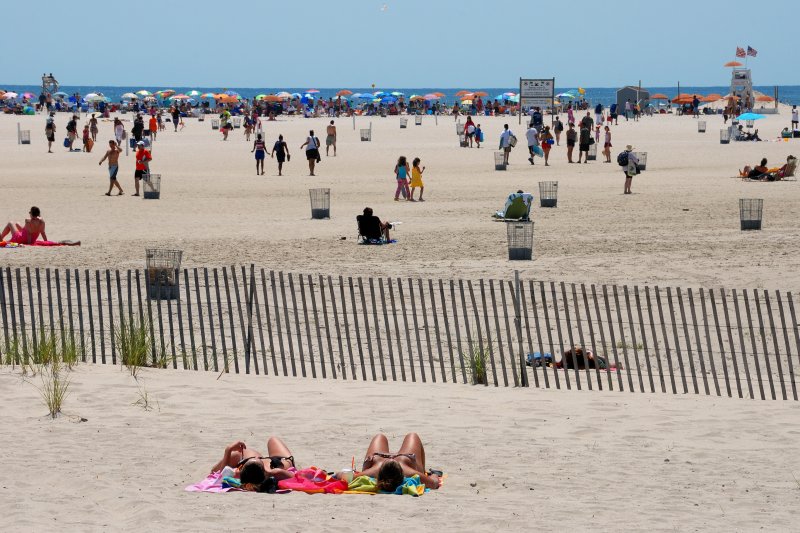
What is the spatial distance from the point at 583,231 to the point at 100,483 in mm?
15245

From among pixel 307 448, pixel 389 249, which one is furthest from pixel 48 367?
pixel 389 249

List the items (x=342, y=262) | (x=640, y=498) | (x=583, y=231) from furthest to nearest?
(x=583, y=231), (x=342, y=262), (x=640, y=498)

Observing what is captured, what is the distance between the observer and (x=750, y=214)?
70.4 ft

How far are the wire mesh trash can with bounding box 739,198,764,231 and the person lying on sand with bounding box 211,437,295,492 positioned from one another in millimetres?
15071

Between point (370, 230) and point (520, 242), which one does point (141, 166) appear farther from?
point (520, 242)

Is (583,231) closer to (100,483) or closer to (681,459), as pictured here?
(681,459)

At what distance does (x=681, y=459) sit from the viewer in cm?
855

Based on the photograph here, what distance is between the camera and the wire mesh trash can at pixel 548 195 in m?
26.2

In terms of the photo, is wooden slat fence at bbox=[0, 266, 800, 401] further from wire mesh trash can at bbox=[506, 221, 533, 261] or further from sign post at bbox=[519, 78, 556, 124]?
sign post at bbox=[519, 78, 556, 124]

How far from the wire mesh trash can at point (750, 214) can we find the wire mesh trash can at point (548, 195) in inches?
206

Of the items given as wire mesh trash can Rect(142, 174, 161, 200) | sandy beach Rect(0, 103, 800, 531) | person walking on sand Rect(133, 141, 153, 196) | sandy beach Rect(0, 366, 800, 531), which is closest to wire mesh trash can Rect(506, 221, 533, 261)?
sandy beach Rect(0, 103, 800, 531)

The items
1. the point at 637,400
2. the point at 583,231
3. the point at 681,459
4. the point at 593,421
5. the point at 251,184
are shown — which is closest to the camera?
the point at 681,459

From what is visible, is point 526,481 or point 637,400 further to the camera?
point 637,400

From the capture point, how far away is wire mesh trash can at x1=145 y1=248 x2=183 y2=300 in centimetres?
1252
